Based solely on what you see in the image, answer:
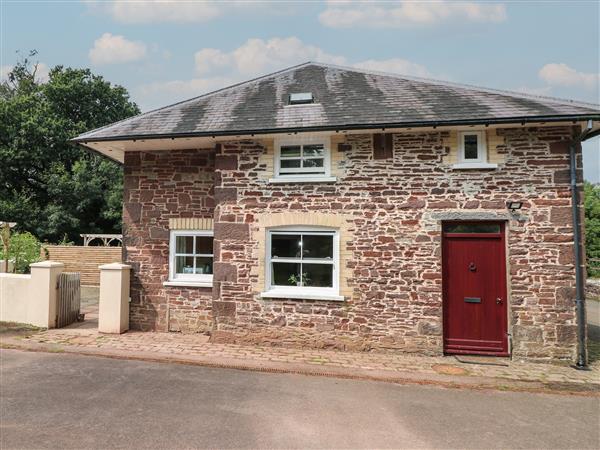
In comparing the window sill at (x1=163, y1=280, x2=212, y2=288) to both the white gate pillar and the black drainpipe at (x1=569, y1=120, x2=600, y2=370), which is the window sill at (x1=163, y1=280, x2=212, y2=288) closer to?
the white gate pillar

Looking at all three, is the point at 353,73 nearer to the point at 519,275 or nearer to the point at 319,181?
the point at 319,181

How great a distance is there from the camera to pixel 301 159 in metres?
8.34

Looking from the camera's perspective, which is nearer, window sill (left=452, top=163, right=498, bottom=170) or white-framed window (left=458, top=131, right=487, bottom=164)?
window sill (left=452, top=163, right=498, bottom=170)

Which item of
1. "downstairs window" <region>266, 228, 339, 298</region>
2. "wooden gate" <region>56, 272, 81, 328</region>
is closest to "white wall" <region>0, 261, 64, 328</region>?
"wooden gate" <region>56, 272, 81, 328</region>

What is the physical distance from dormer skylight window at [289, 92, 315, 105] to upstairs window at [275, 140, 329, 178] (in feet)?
4.38

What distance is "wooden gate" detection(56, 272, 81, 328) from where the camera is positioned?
9.42 meters

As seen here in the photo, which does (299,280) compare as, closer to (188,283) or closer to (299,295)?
(299,295)

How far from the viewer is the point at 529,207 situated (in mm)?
7395

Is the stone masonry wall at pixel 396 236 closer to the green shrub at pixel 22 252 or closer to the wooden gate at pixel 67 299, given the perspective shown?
the wooden gate at pixel 67 299

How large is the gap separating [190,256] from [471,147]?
282 inches

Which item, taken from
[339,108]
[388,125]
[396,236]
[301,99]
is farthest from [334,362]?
[301,99]

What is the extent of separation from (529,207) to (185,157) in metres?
8.02

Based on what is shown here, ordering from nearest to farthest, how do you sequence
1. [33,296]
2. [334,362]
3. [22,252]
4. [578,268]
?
[334,362]
[578,268]
[33,296]
[22,252]

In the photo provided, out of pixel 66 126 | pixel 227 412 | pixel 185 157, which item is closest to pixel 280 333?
pixel 227 412
